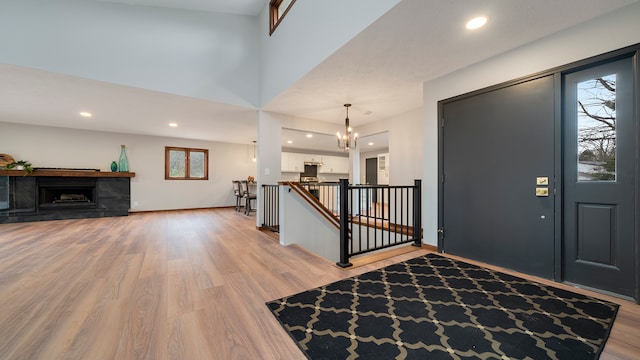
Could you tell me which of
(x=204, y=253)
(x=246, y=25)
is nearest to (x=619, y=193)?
(x=204, y=253)

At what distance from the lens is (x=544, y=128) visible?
223 cm

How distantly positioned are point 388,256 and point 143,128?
22.1 ft

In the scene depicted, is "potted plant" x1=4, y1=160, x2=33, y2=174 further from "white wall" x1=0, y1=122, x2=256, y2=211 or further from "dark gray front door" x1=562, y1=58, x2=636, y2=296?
"dark gray front door" x1=562, y1=58, x2=636, y2=296

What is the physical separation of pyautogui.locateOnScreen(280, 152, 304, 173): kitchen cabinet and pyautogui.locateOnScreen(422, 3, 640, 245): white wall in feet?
→ 20.6

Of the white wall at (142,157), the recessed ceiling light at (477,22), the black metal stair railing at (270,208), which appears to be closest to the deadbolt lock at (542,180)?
the recessed ceiling light at (477,22)

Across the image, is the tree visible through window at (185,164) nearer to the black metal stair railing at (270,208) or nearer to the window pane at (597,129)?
the black metal stair railing at (270,208)

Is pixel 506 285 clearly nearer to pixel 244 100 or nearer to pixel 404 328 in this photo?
pixel 404 328

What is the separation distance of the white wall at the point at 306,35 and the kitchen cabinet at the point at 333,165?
5842 mm

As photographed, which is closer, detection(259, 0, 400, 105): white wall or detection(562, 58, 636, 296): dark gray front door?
detection(562, 58, 636, 296): dark gray front door

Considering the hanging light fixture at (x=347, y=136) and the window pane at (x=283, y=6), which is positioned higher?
the window pane at (x=283, y=6)

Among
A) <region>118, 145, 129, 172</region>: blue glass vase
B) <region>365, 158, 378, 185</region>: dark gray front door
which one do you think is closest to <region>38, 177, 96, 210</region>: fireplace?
<region>118, 145, 129, 172</region>: blue glass vase

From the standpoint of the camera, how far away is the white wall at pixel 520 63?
6.17 feet

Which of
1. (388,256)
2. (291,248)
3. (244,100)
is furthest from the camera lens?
(244,100)

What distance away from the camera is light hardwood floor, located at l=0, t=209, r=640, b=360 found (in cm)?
131
